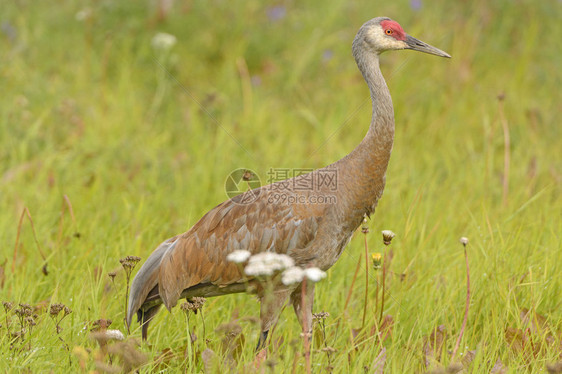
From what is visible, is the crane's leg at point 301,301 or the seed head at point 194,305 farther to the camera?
the crane's leg at point 301,301

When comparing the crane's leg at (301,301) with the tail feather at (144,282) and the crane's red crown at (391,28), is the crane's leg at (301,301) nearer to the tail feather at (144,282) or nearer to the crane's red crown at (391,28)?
the tail feather at (144,282)

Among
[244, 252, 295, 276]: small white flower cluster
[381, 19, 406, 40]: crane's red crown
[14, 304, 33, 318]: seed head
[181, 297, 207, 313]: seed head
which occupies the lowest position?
[14, 304, 33, 318]: seed head

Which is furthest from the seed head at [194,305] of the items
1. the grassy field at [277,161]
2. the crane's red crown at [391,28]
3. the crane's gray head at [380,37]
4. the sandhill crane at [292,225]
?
the crane's red crown at [391,28]

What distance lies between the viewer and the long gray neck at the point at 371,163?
3.41 m

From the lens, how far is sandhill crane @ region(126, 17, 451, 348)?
11.2 feet

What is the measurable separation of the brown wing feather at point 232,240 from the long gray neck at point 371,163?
0.70ft

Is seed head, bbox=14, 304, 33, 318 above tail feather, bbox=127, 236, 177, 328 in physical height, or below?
above

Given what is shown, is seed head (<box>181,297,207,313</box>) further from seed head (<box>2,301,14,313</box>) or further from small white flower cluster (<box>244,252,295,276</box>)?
seed head (<box>2,301,14,313</box>)

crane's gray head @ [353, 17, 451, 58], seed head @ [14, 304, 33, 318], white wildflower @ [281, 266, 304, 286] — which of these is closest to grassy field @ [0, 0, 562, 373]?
seed head @ [14, 304, 33, 318]

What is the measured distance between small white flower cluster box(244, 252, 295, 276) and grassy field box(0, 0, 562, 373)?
241 millimetres

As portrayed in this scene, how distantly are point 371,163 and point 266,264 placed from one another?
108cm

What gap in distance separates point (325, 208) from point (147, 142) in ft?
9.38

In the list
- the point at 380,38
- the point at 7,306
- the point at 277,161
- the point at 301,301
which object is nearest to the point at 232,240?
the point at 301,301

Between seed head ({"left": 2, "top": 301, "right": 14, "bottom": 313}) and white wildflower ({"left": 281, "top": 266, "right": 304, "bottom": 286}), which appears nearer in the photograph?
white wildflower ({"left": 281, "top": 266, "right": 304, "bottom": 286})
